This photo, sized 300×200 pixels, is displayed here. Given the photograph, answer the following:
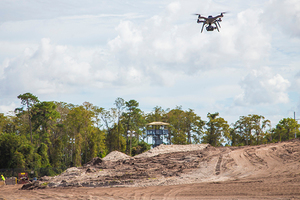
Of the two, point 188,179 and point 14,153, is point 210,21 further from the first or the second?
point 14,153

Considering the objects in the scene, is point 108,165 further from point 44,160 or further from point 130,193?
point 44,160

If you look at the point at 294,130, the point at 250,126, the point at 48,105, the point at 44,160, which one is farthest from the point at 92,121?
the point at 294,130

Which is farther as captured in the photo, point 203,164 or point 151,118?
point 151,118

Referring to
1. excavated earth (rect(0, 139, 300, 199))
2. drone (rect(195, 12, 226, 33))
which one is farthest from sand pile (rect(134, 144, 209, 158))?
drone (rect(195, 12, 226, 33))

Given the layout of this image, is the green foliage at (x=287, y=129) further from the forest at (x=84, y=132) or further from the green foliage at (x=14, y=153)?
the green foliage at (x=14, y=153)

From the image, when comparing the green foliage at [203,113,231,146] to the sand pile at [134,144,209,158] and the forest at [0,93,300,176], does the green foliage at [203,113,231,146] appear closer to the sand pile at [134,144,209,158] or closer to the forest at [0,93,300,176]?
the forest at [0,93,300,176]
